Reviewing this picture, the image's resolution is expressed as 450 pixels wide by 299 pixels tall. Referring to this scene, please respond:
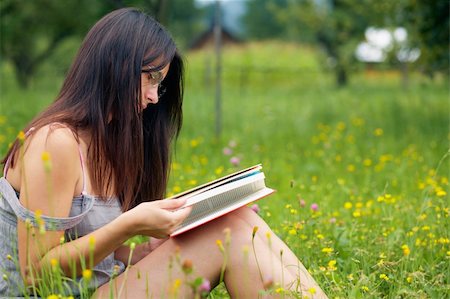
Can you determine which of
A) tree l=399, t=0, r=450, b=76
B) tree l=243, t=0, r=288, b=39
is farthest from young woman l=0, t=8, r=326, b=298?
tree l=243, t=0, r=288, b=39

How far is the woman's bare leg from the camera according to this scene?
86.3 inches

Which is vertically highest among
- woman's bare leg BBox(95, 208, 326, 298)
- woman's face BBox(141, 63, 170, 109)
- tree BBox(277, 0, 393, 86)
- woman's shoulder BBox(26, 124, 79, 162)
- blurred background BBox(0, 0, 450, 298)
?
woman's face BBox(141, 63, 170, 109)

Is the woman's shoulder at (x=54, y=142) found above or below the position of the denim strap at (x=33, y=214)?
above

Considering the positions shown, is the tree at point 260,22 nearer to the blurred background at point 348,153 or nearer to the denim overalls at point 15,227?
the blurred background at point 348,153

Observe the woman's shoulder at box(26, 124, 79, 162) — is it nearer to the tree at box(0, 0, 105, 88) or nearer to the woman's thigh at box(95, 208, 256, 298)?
the woman's thigh at box(95, 208, 256, 298)

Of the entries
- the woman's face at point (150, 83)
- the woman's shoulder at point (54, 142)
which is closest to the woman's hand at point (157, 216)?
the woman's shoulder at point (54, 142)

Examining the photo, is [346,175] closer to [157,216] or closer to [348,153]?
[348,153]

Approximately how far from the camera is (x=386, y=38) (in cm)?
1033

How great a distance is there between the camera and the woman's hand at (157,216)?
6.68 ft

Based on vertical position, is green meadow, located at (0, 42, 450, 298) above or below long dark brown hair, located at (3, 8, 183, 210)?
below

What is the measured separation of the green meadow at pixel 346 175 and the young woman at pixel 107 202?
1.25 ft

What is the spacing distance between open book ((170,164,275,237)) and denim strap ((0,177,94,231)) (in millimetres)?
279

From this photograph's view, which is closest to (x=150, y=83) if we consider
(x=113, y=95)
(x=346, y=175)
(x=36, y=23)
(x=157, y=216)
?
(x=113, y=95)

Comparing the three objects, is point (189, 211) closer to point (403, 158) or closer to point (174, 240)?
point (174, 240)
